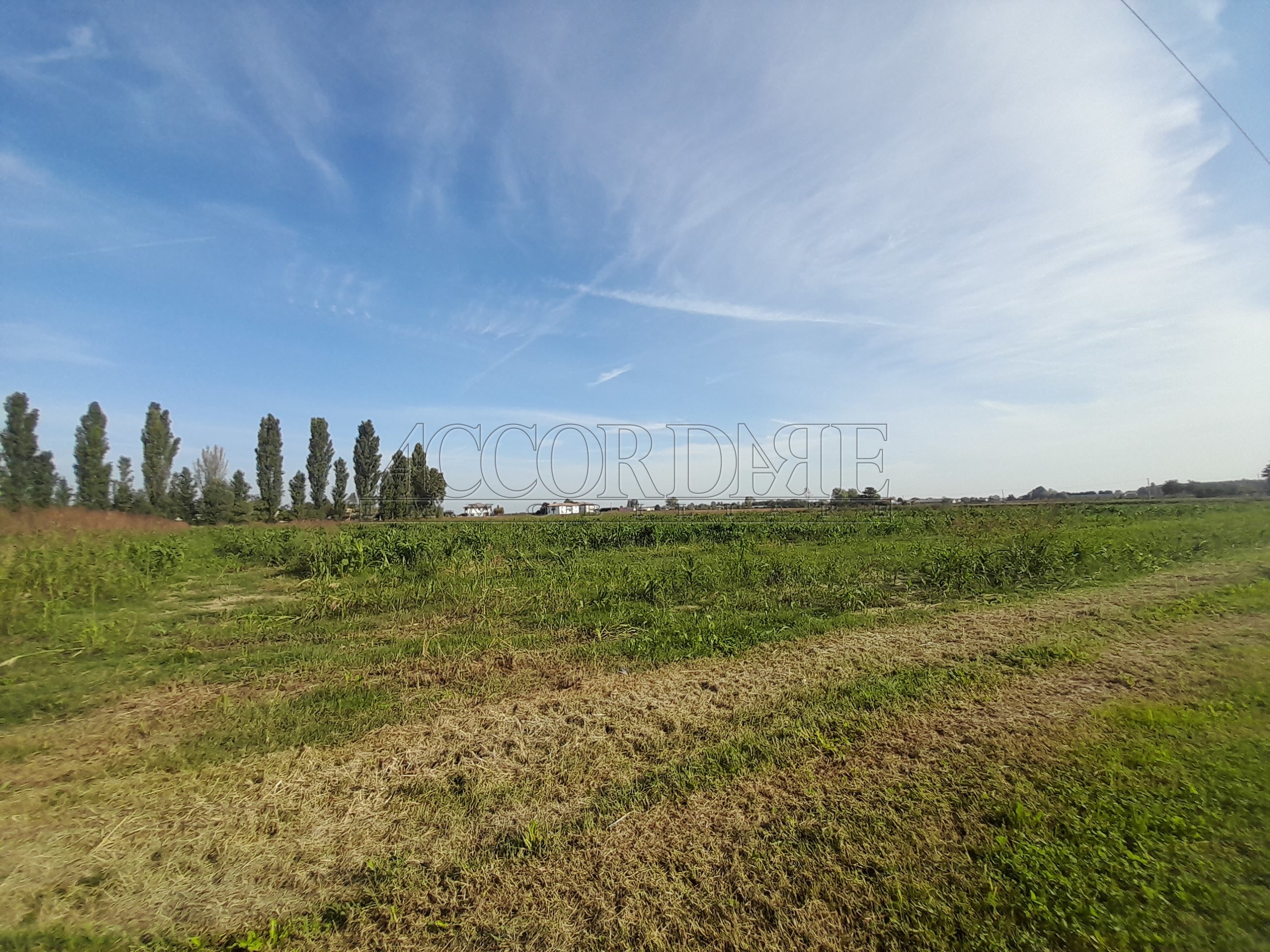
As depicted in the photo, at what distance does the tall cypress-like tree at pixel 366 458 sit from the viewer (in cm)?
4547

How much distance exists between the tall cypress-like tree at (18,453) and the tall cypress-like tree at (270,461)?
27.8 meters

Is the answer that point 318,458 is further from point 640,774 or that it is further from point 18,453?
point 640,774

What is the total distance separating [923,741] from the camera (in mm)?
3879

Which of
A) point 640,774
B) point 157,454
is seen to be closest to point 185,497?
point 157,454

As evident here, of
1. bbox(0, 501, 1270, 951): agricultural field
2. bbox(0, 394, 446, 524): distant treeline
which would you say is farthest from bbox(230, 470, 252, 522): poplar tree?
bbox(0, 501, 1270, 951): agricultural field

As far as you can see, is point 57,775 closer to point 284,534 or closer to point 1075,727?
point 1075,727

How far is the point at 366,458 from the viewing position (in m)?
46.1

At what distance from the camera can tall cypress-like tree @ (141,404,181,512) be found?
2916cm

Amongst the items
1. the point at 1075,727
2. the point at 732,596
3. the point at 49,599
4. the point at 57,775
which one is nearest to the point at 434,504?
Result: the point at 49,599

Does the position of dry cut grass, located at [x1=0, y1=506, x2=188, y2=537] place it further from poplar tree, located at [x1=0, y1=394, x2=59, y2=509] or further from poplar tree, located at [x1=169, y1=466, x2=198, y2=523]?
poplar tree, located at [x1=169, y1=466, x2=198, y2=523]

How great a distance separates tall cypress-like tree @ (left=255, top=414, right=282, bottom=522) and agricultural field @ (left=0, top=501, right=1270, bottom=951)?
135 ft

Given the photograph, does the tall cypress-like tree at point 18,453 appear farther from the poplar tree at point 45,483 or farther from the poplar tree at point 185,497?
the poplar tree at point 185,497

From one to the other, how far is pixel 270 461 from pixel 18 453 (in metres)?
31.5

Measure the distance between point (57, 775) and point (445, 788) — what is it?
2.76 m
